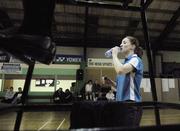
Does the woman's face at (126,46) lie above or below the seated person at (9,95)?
above

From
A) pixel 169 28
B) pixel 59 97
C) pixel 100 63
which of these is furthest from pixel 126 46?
pixel 169 28

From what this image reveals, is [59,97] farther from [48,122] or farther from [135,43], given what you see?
[135,43]

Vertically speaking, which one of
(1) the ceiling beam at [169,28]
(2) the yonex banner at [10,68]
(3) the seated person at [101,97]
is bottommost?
(3) the seated person at [101,97]

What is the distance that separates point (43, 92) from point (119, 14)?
3.90 metres

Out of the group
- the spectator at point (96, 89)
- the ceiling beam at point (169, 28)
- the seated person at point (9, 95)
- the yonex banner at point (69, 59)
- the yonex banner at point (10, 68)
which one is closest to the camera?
the seated person at point (9, 95)

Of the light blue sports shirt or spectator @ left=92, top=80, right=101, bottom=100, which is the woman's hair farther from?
spectator @ left=92, top=80, right=101, bottom=100

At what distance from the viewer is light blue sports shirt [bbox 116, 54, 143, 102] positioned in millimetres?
1599

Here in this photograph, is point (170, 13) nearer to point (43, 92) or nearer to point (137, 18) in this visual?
point (137, 18)

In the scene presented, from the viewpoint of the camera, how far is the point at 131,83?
1.63 metres

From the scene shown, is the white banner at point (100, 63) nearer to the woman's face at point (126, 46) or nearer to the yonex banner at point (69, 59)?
the yonex banner at point (69, 59)

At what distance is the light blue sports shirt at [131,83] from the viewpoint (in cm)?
160

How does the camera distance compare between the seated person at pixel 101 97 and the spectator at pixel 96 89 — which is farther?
the spectator at pixel 96 89

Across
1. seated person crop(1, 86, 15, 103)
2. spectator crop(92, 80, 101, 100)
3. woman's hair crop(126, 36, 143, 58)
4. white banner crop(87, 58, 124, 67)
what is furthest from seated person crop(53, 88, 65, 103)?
woman's hair crop(126, 36, 143, 58)

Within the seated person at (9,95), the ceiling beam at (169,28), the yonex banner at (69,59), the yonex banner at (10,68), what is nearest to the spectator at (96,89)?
the yonex banner at (69,59)
